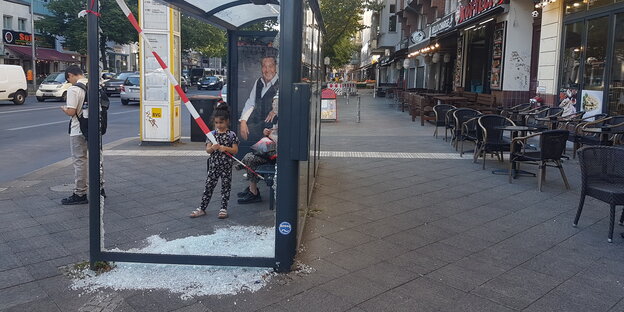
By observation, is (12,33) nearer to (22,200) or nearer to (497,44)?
(497,44)

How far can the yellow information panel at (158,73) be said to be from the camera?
1096cm

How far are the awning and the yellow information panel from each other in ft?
111

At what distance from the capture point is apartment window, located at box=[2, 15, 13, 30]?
39219mm

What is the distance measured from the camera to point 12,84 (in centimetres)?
2325

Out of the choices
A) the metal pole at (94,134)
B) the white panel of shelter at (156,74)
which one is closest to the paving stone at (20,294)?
the metal pole at (94,134)

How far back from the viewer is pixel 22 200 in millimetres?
6359

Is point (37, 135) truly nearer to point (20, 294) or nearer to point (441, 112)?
point (441, 112)

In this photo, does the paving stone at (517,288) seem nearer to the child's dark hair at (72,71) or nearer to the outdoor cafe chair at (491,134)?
the outdoor cafe chair at (491,134)

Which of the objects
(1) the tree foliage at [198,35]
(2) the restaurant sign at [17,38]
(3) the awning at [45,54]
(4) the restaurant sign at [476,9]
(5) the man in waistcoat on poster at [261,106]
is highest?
(1) the tree foliage at [198,35]

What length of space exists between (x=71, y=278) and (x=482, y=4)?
15.3m

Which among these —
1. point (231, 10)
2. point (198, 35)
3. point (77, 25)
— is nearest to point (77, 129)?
point (231, 10)

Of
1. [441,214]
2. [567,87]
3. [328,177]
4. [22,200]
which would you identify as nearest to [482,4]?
[567,87]

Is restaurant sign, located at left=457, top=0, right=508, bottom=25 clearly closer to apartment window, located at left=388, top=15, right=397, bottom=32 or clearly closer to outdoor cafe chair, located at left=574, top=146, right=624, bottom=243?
outdoor cafe chair, located at left=574, top=146, right=624, bottom=243

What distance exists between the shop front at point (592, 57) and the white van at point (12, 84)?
22.2 meters
